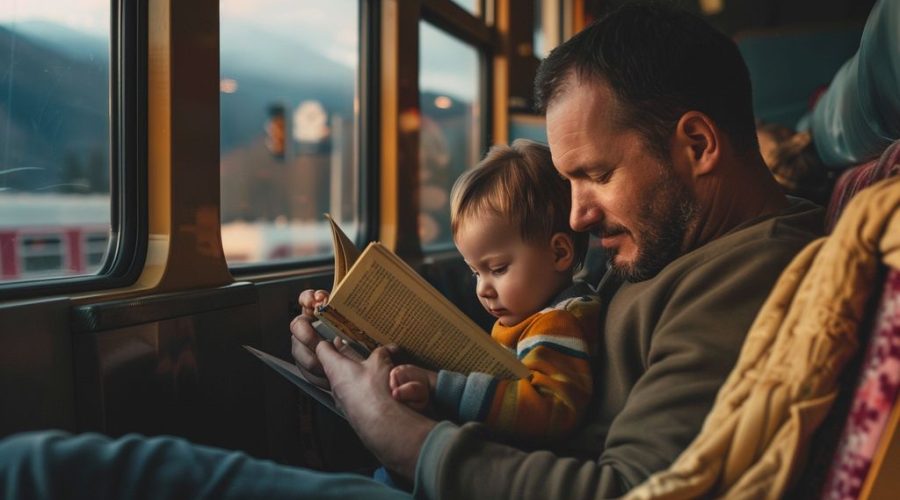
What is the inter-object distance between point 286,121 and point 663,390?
5182 millimetres

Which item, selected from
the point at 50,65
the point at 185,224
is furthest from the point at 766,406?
the point at 50,65

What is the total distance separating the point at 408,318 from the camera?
3.98 ft

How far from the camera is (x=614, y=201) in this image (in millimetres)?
1295

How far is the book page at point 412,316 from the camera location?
1180mm

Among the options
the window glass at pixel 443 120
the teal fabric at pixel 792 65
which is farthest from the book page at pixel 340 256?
the teal fabric at pixel 792 65

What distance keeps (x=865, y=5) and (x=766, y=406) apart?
687cm

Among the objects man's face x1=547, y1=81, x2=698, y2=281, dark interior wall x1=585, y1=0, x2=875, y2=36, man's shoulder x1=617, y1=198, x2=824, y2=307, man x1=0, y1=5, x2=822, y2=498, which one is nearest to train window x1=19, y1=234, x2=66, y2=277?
man x1=0, y1=5, x2=822, y2=498

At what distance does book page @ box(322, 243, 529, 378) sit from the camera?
1.18 meters

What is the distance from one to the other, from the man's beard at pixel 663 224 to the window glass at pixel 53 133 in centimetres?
125

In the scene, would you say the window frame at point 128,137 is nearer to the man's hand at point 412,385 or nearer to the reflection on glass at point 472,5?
the man's hand at point 412,385

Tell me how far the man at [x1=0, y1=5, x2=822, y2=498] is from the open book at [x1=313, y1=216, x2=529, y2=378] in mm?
60

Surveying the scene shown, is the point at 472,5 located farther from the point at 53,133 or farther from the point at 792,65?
the point at 53,133

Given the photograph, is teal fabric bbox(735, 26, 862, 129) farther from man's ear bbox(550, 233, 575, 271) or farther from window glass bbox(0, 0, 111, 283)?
window glass bbox(0, 0, 111, 283)

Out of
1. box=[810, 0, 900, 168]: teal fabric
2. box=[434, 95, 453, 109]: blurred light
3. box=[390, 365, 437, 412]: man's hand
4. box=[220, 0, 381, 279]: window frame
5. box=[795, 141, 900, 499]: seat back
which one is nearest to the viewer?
box=[795, 141, 900, 499]: seat back
